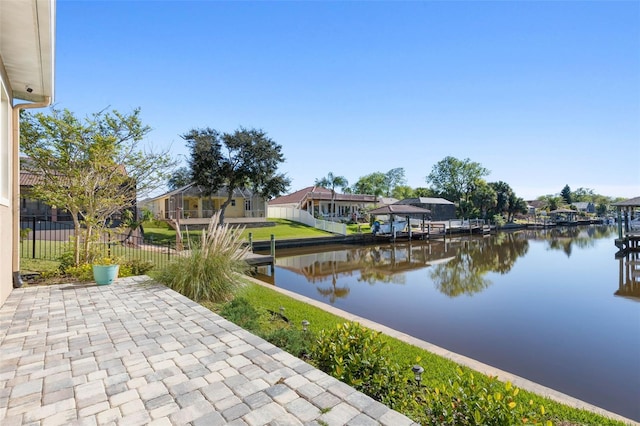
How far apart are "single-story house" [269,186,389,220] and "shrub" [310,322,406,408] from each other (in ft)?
92.2

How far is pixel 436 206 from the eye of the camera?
1646 inches

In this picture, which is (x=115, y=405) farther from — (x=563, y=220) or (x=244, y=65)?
(x=563, y=220)

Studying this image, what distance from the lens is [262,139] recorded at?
21.2 metres

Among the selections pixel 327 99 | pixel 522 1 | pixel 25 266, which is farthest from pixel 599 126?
pixel 25 266

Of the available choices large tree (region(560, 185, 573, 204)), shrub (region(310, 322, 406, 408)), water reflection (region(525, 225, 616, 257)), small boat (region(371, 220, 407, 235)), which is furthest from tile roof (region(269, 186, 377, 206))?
large tree (region(560, 185, 573, 204))

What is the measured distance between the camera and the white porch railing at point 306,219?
24531 mm

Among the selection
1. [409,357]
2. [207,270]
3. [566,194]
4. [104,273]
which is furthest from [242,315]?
[566,194]

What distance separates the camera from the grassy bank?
2.75 m

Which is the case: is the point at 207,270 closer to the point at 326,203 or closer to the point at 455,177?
the point at 326,203

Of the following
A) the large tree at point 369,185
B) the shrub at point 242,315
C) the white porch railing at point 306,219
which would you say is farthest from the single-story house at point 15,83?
the large tree at point 369,185

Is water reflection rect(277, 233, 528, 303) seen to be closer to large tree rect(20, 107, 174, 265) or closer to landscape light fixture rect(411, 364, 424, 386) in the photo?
landscape light fixture rect(411, 364, 424, 386)

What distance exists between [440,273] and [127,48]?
488 inches

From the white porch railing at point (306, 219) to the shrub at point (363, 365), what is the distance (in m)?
20.2

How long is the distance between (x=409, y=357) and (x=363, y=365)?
1.45m
